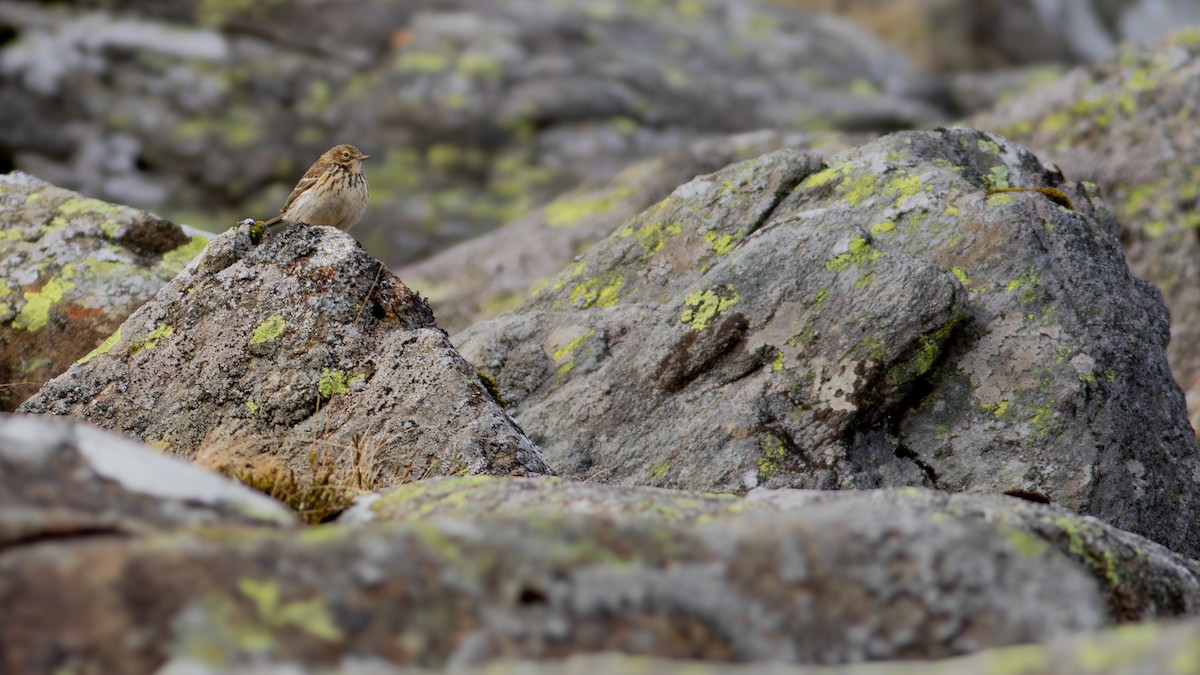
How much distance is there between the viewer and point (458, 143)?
28750 mm

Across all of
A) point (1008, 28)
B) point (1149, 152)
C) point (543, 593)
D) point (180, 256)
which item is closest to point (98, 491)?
point (543, 593)

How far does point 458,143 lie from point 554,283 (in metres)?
17.1

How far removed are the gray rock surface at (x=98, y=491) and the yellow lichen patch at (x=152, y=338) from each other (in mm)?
3623

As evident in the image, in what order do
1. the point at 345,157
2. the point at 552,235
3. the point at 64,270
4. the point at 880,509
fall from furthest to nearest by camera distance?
the point at 552,235
the point at 345,157
the point at 64,270
the point at 880,509

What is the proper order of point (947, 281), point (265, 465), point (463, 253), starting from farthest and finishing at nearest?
point (463, 253) < point (947, 281) < point (265, 465)

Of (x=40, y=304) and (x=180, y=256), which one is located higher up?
(x=180, y=256)

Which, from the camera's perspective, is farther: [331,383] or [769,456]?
[769,456]

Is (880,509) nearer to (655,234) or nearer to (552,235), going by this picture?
(655,234)

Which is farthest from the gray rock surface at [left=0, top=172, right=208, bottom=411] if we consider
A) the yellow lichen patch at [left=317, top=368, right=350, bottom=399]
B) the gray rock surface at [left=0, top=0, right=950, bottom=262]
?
the gray rock surface at [left=0, top=0, right=950, bottom=262]

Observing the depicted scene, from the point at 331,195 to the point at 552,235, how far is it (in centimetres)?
569

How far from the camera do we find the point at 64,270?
38.8 feet

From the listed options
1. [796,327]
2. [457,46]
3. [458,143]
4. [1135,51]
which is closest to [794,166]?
[796,327]

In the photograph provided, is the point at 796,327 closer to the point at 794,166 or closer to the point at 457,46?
the point at 794,166

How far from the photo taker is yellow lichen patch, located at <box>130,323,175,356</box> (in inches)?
379
